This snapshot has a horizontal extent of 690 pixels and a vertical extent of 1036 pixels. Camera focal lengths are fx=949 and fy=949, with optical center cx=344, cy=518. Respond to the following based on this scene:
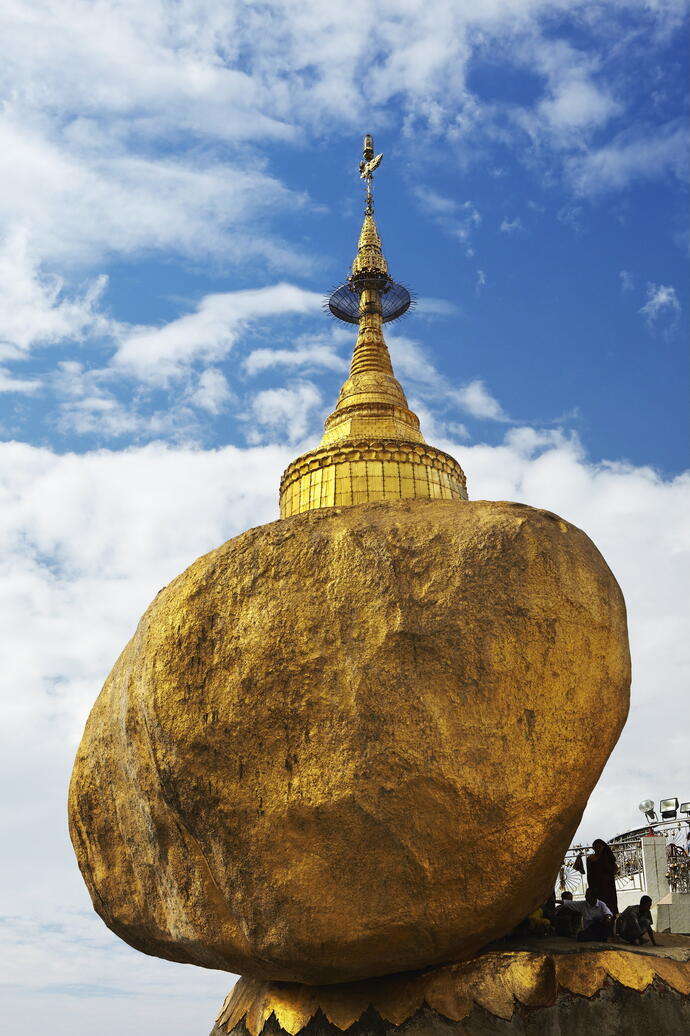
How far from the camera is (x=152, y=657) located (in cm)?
867

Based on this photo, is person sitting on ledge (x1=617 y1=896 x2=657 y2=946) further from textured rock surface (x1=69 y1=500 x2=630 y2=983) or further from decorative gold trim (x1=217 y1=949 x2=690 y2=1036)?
textured rock surface (x1=69 y1=500 x2=630 y2=983)

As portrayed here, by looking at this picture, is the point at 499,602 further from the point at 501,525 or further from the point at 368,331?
the point at 368,331

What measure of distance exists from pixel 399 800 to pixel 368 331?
71.3 ft

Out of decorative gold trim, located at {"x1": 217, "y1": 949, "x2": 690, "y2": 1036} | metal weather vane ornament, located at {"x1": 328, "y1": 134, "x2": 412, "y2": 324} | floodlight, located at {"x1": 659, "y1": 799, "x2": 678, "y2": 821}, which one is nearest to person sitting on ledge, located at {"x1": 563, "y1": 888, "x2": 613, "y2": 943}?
decorative gold trim, located at {"x1": 217, "y1": 949, "x2": 690, "y2": 1036}

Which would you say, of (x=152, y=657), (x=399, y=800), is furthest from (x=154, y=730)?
(x=399, y=800)

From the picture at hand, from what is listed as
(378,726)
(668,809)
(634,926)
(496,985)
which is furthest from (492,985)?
(668,809)

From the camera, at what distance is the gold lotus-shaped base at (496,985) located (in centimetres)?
782

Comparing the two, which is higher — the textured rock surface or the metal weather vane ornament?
the metal weather vane ornament

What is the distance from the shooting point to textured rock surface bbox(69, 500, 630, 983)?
7488 millimetres

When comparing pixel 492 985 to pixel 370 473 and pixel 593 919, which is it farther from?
pixel 370 473

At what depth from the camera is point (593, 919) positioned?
9.16 meters

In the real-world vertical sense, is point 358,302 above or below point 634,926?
above

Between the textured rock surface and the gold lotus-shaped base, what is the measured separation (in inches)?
10.4

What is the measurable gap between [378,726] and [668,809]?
50.4 feet
